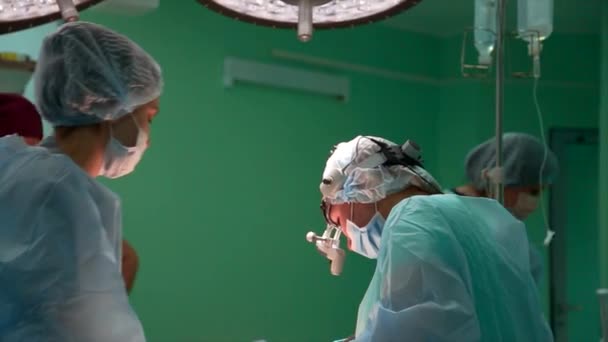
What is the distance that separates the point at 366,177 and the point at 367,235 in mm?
138

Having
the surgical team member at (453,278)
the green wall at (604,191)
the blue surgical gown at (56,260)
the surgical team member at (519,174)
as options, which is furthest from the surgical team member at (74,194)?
the green wall at (604,191)

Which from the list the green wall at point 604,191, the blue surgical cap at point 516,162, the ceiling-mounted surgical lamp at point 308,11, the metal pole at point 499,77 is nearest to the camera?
the ceiling-mounted surgical lamp at point 308,11

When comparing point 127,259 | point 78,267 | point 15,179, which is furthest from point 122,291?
point 127,259

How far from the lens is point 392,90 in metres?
3.76

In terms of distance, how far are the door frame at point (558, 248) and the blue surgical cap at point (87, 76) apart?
282cm

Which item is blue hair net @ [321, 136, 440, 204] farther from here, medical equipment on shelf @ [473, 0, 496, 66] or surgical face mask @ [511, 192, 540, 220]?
surgical face mask @ [511, 192, 540, 220]

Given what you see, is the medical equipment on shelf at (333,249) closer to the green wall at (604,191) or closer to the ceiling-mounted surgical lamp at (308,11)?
the ceiling-mounted surgical lamp at (308,11)

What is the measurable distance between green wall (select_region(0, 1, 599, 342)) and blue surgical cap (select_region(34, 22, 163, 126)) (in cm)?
175

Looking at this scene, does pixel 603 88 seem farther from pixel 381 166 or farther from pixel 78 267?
pixel 78 267

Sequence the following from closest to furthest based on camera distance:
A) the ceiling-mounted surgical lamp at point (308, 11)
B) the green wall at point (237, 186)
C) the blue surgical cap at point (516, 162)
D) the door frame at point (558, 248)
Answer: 1. the ceiling-mounted surgical lamp at point (308, 11)
2. the blue surgical cap at point (516, 162)
3. the green wall at point (237, 186)
4. the door frame at point (558, 248)

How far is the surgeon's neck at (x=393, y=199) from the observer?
5.36ft

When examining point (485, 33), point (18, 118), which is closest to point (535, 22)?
point (485, 33)

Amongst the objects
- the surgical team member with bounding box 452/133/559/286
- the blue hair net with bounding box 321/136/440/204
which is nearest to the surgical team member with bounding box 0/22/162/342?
the blue hair net with bounding box 321/136/440/204

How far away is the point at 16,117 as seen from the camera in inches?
73.9
